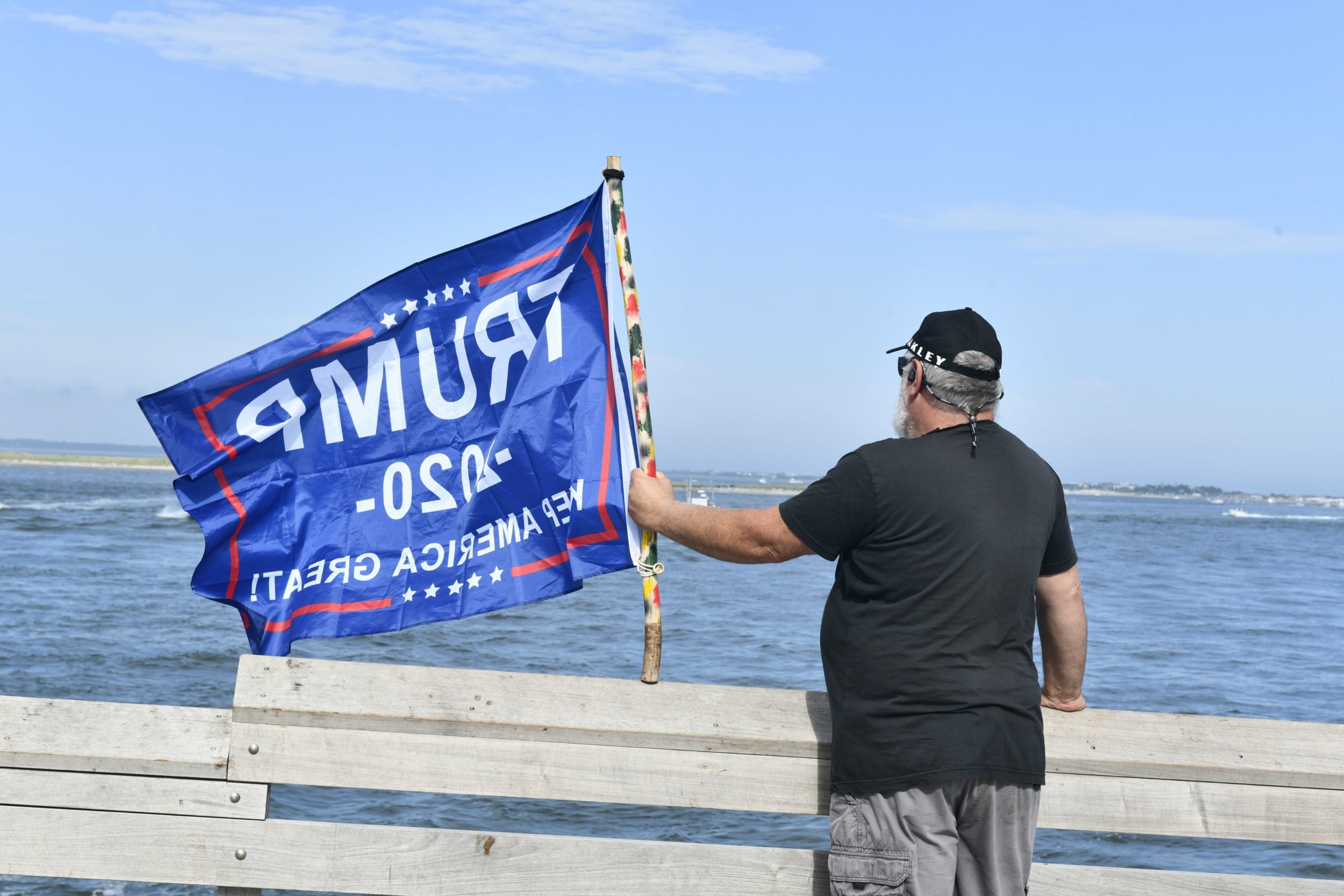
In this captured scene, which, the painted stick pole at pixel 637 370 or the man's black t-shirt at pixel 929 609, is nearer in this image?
the man's black t-shirt at pixel 929 609

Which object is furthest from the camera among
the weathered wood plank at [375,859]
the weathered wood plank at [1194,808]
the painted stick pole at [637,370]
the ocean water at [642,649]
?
the ocean water at [642,649]

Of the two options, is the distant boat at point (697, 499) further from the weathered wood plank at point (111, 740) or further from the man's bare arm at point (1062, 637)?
the weathered wood plank at point (111, 740)

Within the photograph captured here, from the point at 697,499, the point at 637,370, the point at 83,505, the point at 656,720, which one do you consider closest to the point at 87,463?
the point at 697,499

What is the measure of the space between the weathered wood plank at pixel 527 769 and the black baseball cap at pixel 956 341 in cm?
118

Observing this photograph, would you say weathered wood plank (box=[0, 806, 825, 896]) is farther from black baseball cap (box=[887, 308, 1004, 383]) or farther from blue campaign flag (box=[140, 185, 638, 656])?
black baseball cap (box=[887, 308, 1004, 383])

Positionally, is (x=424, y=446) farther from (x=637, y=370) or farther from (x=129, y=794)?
(x=129, y=794)

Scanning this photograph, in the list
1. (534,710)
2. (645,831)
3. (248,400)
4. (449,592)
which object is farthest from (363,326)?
(645,831)

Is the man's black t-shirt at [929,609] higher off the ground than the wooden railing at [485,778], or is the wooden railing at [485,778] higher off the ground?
the man's black t-shirt at [929,609]

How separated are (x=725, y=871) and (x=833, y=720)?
24.9 inches

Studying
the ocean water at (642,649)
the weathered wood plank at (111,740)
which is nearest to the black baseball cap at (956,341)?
the weathered wood plank at (111,740)

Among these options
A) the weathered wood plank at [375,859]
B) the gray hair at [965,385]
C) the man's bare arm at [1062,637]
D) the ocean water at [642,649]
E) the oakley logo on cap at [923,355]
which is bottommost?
the ocean water at [642,649]

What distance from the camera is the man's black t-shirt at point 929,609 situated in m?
2.79

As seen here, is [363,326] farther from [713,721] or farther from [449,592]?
[713,721]

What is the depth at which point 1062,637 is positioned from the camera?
3.24 m
